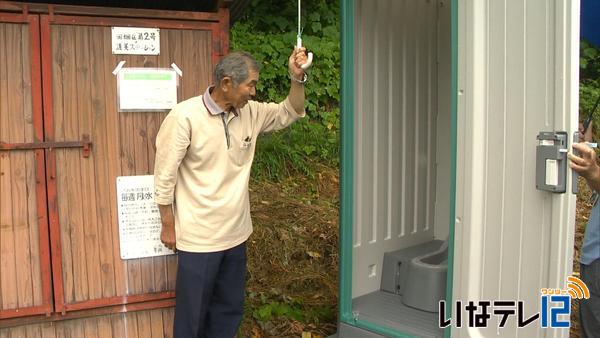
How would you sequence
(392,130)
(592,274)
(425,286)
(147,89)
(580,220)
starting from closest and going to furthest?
(592,274), (147,89), (425,286), (392,130), (580,220)

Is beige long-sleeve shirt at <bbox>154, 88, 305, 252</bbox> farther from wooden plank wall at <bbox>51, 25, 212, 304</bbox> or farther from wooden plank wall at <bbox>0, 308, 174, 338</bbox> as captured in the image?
wooden plank wall at <bbox>0, 308, 174, 338</bbox>

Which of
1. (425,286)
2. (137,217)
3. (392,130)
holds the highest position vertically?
(392,130)

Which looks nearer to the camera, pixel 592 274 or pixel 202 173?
pixel 592 274

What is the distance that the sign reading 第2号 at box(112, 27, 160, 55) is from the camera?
2.97 metres

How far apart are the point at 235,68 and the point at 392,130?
1.49 meters

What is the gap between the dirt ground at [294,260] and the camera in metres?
4.07

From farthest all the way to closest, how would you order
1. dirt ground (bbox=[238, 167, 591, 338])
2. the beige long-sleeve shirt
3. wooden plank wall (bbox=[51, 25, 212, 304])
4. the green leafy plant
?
1. the green leafy plant
2. dirt ground (bbox=[238, 167, 591, 338])
3. wooden plank wall (bbox=[51, 25, 212, 304])
4. the beige long-sleeve shirt

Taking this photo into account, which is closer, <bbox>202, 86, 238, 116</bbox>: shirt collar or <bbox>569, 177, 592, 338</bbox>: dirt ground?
<bbox>202, 86, 238, 116</bbox>: shirt collar

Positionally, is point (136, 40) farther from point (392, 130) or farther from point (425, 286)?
point (425, 286)

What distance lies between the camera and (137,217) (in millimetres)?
3076

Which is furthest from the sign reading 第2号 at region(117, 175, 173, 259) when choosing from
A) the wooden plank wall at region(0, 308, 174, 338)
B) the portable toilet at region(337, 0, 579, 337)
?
the portable toilet at region(337, 0, 579, 337)

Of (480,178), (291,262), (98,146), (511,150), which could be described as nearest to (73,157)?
(98,146)

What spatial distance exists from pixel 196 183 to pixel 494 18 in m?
1.62

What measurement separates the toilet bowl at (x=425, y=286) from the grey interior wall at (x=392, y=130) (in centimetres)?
34
